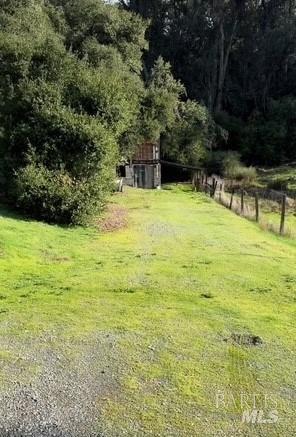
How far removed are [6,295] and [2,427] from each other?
519 cm

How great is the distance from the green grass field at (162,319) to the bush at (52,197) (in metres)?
1.85

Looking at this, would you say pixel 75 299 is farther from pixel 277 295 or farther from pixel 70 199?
pixel 70 199

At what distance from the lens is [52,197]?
20.7 meters

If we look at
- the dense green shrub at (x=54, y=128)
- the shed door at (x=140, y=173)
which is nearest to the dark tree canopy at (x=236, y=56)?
the shed door at (x=140, y=173)

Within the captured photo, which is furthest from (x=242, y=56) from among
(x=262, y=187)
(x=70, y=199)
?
(x=70, y=199)

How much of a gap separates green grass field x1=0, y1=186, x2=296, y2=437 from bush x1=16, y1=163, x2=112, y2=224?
6.07 feet

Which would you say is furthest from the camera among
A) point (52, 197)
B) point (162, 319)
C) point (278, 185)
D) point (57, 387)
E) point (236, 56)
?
point (236, 56)

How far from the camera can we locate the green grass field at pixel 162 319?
21.6 feet

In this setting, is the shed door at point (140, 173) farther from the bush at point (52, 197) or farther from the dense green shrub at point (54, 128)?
the bush at point (52, 197)

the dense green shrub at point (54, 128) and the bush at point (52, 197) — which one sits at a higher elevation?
the dense green shrub at point (54, 128)

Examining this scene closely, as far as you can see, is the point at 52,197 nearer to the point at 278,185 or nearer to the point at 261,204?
the point at 261,204

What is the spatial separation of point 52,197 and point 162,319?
12.2 meters

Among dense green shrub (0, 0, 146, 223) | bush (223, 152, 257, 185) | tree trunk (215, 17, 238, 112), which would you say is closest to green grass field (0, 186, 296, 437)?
dense green shrub (0, 0, 146, 223)

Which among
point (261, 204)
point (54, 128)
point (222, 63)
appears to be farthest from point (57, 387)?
point (222, 63)
